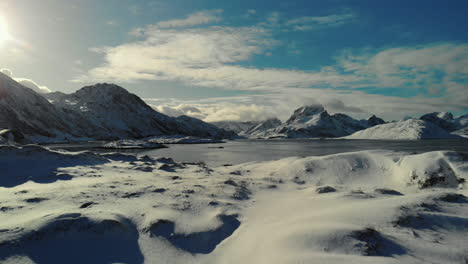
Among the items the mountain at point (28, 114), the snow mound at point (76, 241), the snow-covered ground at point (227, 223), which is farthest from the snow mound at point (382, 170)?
the mountain at point (28, 114)

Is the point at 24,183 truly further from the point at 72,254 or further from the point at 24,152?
the point at 72,254

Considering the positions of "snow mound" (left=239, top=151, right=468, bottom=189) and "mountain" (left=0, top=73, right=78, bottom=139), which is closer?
"snow mound" (left=239, top=151, right=468, bottom=189)

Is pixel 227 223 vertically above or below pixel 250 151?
Answer: above

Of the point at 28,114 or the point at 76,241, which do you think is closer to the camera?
the point at 76,241

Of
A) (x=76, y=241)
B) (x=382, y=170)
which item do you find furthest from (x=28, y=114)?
(x=382, y=170)

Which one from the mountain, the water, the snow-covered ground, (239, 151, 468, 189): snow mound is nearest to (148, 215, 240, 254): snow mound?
the snow-covered ground

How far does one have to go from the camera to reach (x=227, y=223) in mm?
8438

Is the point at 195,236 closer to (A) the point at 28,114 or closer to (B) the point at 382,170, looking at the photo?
(B) the point at 382,170

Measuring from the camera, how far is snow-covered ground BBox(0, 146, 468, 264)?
5859mm

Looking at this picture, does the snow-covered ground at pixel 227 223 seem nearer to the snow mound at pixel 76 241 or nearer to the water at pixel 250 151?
the snow mound at pixel 76 241

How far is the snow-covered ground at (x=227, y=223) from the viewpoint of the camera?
19.2ft

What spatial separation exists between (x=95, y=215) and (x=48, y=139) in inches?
6965

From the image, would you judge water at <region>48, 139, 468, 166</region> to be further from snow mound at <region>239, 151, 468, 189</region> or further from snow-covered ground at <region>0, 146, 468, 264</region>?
snow-covered ground at <region>0, 146, 468, 264</region>

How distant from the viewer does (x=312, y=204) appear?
9.89 meters
